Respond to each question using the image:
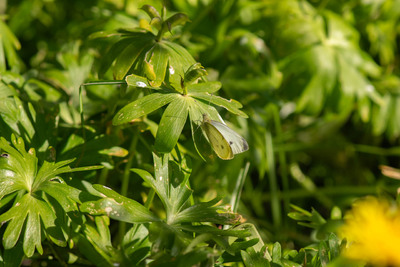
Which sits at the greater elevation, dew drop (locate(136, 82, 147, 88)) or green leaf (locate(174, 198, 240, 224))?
dew drop (locate(136, 82, 147, 88))

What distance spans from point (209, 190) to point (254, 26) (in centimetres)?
83

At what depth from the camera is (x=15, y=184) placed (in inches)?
37.9

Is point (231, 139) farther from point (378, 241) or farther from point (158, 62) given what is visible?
point (378, 241)

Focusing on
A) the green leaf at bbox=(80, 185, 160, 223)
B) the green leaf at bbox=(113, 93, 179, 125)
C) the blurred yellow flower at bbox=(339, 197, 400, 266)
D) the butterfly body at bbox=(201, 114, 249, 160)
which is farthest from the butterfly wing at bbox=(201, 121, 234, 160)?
the blurred yellow flower at bbox=(339, 197, 400, 266)

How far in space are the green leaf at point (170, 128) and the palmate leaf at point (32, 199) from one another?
170 millimetres

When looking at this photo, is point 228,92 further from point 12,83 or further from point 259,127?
point 12,83

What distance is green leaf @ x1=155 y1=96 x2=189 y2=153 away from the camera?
0.97m

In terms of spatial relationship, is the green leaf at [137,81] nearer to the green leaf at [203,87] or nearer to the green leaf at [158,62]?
the green leaf at [158,62]

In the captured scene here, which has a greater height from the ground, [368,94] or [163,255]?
[163,255]

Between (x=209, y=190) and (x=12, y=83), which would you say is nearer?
(x=12, y=83)

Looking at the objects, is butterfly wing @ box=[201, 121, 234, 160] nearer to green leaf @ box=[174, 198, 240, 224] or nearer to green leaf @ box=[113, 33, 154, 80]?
green leaf @ box=[174, 198, 240, 224]

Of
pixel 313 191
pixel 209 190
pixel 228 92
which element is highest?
pixel 228 92

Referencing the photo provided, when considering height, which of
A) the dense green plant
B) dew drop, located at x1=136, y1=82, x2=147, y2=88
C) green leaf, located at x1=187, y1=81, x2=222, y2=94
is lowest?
the dense green plant

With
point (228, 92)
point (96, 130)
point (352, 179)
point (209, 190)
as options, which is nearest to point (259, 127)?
point (228, 92)
